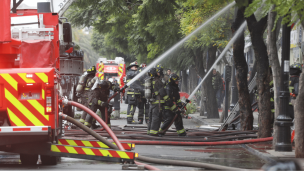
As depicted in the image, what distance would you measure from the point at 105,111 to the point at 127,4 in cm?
436

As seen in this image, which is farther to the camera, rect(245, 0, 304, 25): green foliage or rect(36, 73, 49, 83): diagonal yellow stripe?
rect(245, 0, 304, 25): green foliage

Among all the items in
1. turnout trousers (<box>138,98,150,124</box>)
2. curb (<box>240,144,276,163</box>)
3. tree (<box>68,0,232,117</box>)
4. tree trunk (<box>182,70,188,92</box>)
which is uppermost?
tree (<box>68,0,232,117</box>)

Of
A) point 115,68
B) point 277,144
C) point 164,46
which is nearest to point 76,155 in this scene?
point 277,144

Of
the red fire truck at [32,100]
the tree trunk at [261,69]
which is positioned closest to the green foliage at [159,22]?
the tree trunk at [261,69]

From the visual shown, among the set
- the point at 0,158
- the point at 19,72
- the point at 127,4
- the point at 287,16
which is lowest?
the point at 0,158

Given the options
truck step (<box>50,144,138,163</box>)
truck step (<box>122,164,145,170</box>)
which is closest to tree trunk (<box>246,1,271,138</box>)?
truck step (<box>122,164,145,170</box>)

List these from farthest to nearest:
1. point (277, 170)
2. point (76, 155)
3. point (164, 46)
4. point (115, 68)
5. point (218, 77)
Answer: point (115, 68), point (218, 77), point (164, 46), point (76, 155), point (277, 170)

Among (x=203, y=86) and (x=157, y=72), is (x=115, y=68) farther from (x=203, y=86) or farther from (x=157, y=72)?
(x=157, y=72)

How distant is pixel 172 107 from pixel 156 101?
41cm

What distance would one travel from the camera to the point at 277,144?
947 cm

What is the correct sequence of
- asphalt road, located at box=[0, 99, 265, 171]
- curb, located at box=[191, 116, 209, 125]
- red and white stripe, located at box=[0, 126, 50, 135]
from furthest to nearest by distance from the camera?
curb, located at box=[191, 116, 209, 125] < asphalt road, located at box=[0, 99, 265, 171] < red and white stripe, located at box=[0, 126, 50, 135]

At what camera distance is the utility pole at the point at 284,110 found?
927cm

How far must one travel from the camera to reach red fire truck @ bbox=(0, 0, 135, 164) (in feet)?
20.7

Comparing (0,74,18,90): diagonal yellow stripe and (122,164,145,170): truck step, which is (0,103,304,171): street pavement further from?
(0,74,18,90): diagonal yellow stripe
